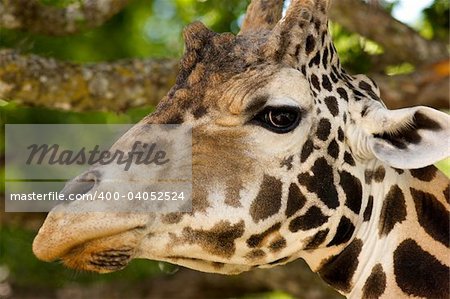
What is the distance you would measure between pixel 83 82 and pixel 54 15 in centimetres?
59

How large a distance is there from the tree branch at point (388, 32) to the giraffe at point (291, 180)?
305 centimetres

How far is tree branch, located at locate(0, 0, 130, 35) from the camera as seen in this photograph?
7.13 m

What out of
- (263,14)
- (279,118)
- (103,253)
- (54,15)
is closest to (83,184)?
(103,253)

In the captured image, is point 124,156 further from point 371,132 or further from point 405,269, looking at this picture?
point 405,269

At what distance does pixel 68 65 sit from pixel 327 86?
8.98 feet

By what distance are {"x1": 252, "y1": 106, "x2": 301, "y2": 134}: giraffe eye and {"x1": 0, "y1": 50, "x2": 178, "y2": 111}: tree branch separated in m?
2.73

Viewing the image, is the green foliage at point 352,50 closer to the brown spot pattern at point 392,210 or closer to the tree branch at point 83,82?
the tree branch at point 83,82

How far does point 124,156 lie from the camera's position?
4.54 metres

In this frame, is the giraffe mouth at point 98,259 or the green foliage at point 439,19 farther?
the green foliage at point 439,19

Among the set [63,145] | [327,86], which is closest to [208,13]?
[63,145]

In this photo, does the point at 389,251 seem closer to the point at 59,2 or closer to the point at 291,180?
the point at 291,180

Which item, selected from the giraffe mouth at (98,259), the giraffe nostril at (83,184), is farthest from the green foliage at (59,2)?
the giraffe mouth at (98,259)

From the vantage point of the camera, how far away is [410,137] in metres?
4.87

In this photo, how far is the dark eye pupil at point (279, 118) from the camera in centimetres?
472
